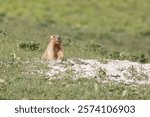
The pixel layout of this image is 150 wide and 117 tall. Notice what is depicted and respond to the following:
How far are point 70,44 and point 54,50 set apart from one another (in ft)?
27.0

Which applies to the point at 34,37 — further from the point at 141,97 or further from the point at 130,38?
the point at 130,38

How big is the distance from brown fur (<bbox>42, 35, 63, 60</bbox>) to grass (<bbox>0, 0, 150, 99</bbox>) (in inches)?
21.6

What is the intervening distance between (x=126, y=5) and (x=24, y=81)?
48.4 m

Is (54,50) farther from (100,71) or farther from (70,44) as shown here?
(70,44)

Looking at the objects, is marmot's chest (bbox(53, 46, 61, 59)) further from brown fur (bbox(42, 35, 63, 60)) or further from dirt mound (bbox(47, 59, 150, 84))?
dirt mound (bbox(47, 59, 150, 84))

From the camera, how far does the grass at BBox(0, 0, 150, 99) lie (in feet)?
65.1

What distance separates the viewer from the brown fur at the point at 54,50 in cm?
2381

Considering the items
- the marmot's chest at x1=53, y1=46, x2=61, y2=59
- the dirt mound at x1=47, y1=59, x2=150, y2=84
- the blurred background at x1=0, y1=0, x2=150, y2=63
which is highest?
the marmot's chest at x1=53, y1=46, x2=61, y2=59

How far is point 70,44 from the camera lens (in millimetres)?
32156

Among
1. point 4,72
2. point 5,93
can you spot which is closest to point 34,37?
point 4,72

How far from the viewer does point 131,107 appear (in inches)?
701

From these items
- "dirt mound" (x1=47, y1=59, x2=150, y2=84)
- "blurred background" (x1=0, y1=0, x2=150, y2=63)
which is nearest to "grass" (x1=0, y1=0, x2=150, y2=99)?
"blurred background" (x1=0, y1=0, x2=150, y2=63)

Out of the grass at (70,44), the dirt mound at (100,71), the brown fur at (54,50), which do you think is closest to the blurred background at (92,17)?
the grass at (70,44)

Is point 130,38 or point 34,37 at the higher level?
point 34,37
